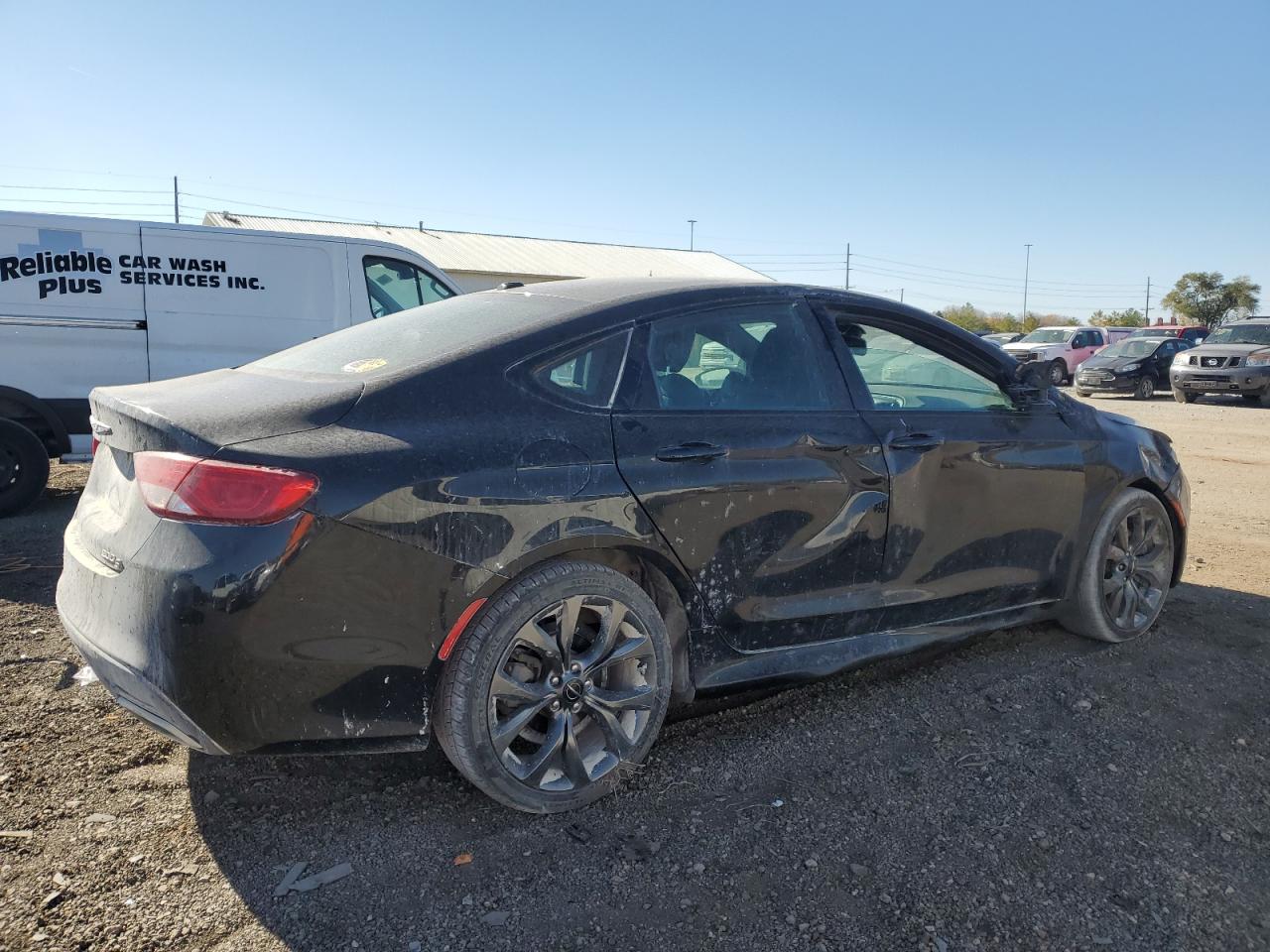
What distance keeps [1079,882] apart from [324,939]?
195 cm

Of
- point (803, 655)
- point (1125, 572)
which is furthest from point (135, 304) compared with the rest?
point (1125, 572)

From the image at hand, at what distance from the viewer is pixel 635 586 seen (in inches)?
115

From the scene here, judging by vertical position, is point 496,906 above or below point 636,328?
below

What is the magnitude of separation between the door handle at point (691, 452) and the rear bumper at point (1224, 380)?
19129 mm

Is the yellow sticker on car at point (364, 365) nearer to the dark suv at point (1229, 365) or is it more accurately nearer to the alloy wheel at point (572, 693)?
the alloy wheel at point (572, 693)

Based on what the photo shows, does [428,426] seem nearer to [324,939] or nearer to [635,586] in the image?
[635,586]

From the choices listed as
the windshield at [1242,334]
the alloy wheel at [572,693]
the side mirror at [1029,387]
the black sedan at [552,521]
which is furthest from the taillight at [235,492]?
the windshield at [1242,334]

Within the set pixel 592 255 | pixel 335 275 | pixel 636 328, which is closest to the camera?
pixel 636 328

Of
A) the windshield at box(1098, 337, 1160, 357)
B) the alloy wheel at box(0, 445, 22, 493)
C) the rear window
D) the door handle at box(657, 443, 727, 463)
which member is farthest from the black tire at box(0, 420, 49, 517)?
the windshield at box(1098, 337, 1160, 357)

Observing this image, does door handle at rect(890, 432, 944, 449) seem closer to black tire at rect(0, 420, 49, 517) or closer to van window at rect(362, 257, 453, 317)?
van window at rect(362, 257, 453, 317)

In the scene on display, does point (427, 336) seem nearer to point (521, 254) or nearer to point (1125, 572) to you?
point (1125, 572)

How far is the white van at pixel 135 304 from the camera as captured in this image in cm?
665

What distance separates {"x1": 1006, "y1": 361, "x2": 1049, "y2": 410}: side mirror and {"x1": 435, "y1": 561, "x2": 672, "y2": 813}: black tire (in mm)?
1939

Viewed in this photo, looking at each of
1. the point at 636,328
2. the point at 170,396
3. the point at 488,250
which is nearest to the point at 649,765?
the point at 636,328
